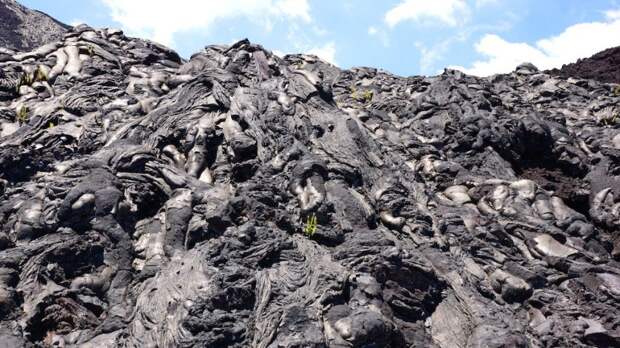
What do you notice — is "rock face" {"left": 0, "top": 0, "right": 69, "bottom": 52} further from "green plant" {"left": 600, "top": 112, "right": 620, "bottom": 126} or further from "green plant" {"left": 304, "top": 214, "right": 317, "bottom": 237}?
"green plant" {"left": 600, "top": 112, "right": 620, "bottom": 126}

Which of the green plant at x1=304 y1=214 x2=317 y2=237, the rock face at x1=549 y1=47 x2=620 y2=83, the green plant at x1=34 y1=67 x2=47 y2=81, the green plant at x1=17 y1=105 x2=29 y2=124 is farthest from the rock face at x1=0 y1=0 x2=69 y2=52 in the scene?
the green plant at x1=304 y1=214 x2=317 y2=237

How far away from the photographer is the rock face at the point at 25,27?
51531mm

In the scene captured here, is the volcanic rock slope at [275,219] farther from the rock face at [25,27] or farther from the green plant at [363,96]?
the rock face at [25,27]

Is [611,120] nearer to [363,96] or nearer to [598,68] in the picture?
[363,96]

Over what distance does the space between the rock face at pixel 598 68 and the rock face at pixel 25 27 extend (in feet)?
163

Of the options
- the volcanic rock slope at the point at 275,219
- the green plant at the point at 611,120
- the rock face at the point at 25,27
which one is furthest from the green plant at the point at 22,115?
the rock face at the point at 25,27

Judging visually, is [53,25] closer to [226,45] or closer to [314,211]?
[226,45]

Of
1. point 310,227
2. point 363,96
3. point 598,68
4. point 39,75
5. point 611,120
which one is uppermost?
point 598,68

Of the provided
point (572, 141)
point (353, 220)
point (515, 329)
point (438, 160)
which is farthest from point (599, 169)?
point (353, 220)

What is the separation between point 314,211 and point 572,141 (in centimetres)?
1110

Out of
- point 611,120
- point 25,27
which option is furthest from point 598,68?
point 25,27

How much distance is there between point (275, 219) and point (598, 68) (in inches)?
1434

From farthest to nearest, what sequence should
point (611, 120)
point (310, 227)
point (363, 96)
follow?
1. point (363, 96)
2. point (611, 120)
3. point (310, 227)

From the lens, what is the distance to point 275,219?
30.3ft
